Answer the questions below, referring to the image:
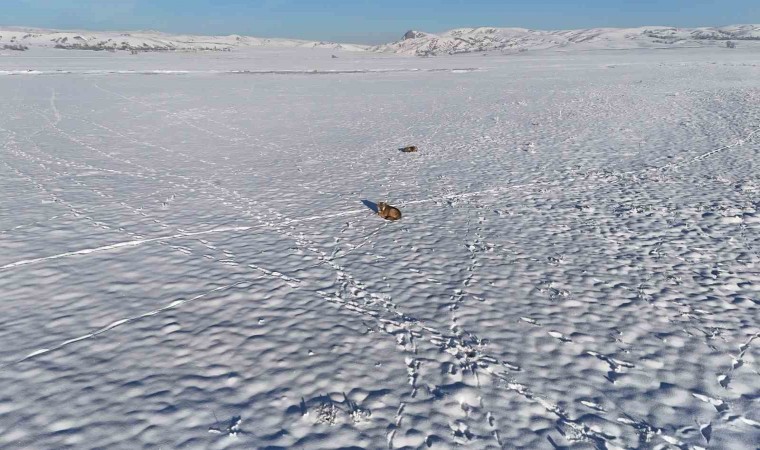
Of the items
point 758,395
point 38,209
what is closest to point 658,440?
point 758,395

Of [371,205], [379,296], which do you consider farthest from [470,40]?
[379,296]

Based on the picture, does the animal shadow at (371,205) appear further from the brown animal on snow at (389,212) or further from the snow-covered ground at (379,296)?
the brown animal on snow at (389,212)

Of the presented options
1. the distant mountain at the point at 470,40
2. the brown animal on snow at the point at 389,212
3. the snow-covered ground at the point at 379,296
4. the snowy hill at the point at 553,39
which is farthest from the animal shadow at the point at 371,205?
the snowy hill at the point at 553,39

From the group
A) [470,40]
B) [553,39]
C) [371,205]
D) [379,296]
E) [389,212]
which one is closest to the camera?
[379,296]

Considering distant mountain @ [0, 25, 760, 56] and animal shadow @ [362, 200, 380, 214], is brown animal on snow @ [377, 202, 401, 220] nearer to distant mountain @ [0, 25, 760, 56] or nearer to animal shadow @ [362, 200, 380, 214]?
animal shadow @ [362, 200, 380, 214]

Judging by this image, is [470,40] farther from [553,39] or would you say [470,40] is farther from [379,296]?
[379,296]

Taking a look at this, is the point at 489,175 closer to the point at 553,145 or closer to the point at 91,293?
the point at 553,145

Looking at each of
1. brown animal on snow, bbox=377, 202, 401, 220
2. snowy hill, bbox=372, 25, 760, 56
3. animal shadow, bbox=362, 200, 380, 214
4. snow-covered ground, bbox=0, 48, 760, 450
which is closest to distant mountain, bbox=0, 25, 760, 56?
snowy hill, bbox=372, 25, 760, 56
